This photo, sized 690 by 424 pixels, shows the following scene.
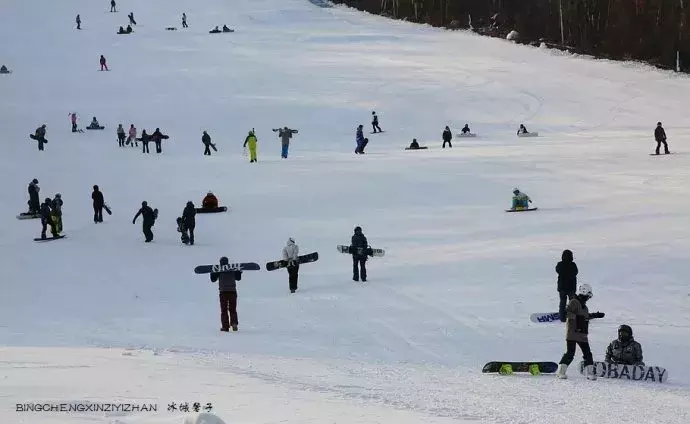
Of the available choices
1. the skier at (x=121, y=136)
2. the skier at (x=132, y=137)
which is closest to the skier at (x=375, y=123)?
the skier at (x=132, y=137)

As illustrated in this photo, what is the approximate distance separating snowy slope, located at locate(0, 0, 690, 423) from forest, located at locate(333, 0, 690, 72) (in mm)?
4534

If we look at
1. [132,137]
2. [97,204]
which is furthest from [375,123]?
[97,204]

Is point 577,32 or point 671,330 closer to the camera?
point 671,330

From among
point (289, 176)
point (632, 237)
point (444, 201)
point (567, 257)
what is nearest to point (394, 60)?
point (289, 176)

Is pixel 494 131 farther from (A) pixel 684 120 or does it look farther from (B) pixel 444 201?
(B) pixel 444 201

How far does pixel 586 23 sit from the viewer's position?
67.2 meters

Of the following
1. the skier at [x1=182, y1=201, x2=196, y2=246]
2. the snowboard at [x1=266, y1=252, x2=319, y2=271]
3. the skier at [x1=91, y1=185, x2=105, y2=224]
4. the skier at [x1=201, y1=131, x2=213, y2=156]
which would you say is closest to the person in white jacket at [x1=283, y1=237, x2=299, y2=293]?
the snowboard at [x1=266, y1=252, x2=319, y2=271]

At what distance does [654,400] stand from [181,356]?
18.8 ft

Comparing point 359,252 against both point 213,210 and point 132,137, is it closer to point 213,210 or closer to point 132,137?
point 213,210

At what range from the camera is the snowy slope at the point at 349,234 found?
10719mm

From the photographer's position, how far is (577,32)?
6869 centimetres

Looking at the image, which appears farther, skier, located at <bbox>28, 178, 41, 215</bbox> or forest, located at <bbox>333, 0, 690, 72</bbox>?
forest, located at <bbox>333, 0, 690, 72</bbox>

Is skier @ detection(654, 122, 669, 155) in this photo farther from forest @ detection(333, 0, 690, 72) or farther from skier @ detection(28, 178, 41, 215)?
forest @ detection(333, 0, 690, 72)

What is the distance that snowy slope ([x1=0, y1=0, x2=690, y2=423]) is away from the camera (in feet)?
35.2
